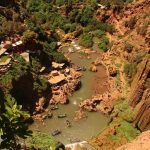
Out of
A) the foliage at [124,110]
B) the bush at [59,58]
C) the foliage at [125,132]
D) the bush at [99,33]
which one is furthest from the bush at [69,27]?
the foliage at [125,132]

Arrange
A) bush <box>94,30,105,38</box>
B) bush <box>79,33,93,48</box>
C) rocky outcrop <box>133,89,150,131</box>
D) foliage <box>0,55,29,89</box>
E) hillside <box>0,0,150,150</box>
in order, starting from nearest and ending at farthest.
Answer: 1. rocky outcrop <box>133,89,150,131</box>
2. hillside <box>0,0,150,150</box>
3. foliage <box>0,55,29,89</box>
4. bush <box>79,33,93,48</box>
5. bush <box>94,30,105,38</box>

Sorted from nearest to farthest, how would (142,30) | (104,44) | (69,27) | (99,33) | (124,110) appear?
(124,110), (142,30), (104,44), (99,33), (69,27)

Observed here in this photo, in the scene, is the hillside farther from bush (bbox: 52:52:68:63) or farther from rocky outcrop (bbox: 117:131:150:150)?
rocky outcrop (bbox: 117:131:150:150)

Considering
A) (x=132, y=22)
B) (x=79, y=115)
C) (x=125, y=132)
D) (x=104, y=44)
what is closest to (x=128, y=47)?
(x=104, y=44)

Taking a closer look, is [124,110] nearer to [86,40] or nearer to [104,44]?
[104,44]

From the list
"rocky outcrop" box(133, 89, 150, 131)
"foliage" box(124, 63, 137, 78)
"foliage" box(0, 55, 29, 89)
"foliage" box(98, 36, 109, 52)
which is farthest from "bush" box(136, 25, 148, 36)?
"rocky outcrop" box(133, 89, 150, 131)

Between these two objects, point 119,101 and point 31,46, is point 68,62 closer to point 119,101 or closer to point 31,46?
point 31,46

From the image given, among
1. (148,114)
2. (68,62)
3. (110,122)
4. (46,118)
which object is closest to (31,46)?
(68,62)
